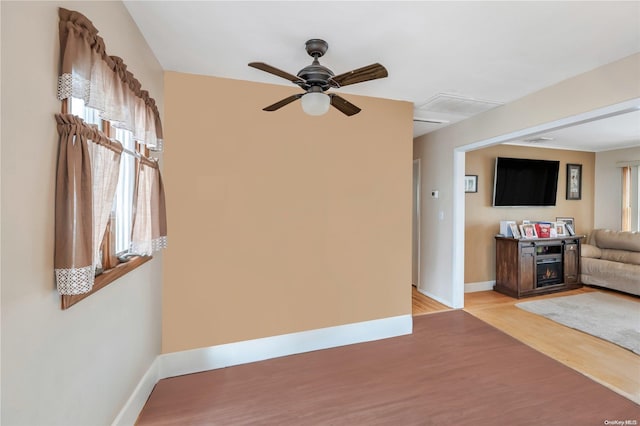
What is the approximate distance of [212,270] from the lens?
2.59m

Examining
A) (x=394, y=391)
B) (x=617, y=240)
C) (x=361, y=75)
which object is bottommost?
(x=394, y=391)

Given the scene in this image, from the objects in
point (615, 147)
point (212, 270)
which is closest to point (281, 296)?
point (212, 270)

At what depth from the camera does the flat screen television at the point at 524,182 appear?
486cm

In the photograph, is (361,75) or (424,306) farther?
(424,306)

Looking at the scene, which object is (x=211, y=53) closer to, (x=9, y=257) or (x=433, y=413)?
(x=9, y=257)

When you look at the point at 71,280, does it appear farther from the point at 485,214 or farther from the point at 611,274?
the point at 611,274

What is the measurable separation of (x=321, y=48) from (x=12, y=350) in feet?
7.12

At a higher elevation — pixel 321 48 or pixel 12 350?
pixel 321 48

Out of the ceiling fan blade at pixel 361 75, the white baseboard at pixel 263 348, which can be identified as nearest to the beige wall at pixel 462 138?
the white baseboard at pixel 263 348

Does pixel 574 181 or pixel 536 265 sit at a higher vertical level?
pixel 574 181

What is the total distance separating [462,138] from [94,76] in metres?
3.87

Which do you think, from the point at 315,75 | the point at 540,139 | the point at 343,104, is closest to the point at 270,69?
the point at 315,75

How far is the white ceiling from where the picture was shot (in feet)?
5.63

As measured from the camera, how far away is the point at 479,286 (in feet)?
15.9
